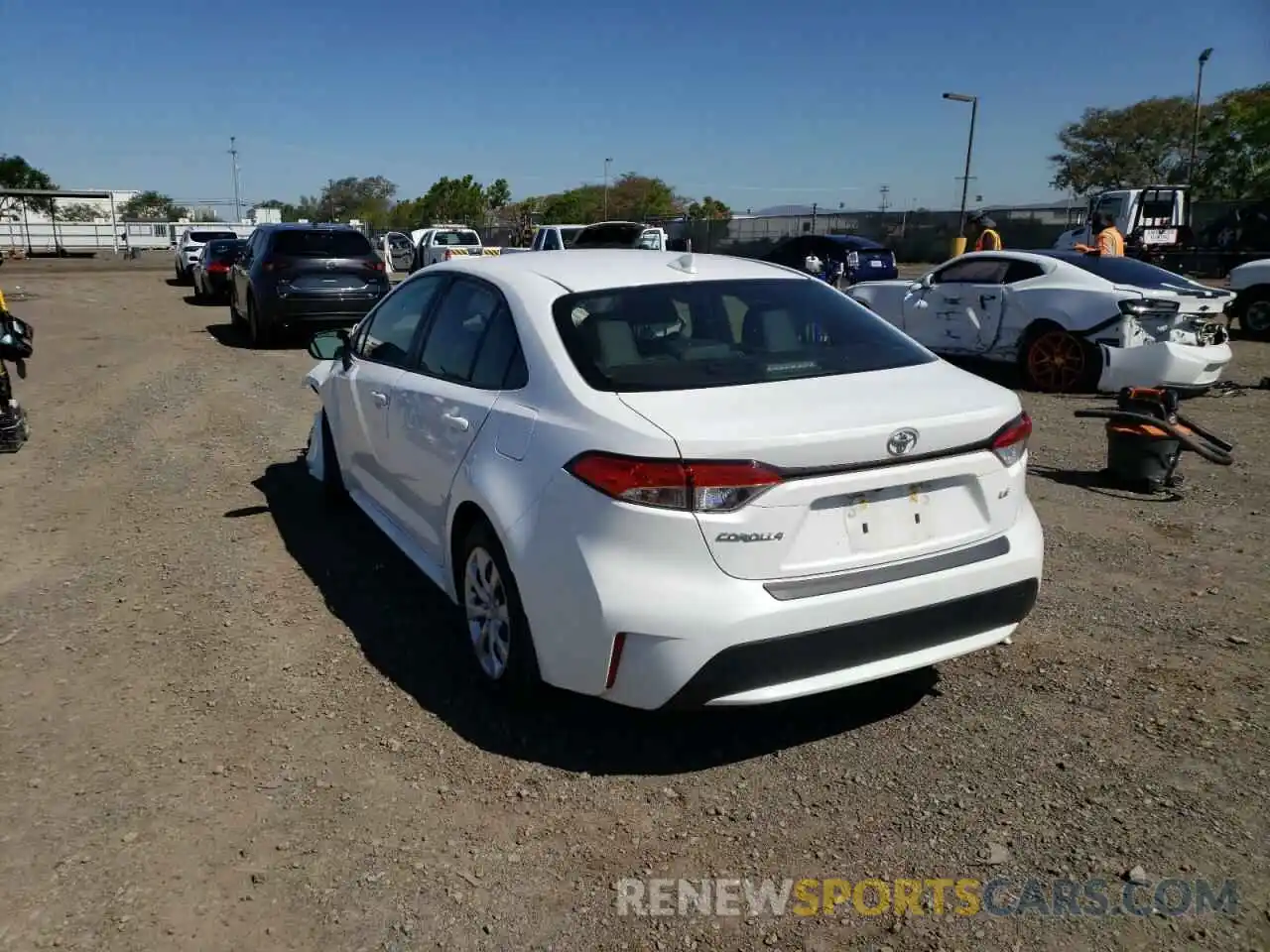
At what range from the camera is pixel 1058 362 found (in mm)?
10164

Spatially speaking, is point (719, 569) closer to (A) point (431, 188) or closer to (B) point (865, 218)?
(B) point (865, 218)

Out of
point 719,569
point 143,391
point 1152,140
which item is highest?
point 1152,140

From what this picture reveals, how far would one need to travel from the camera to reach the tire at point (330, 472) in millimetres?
5918

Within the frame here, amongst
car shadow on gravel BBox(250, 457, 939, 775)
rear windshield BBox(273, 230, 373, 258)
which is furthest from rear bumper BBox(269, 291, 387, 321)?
car shadow on gravel BBox(250, 457, 939, 775)

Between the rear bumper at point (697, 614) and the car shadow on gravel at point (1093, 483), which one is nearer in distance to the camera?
the rear bumper at point (697, 614)

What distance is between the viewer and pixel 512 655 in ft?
11.3

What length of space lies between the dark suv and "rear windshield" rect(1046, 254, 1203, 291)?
8730 mm

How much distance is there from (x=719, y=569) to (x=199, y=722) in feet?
6.76

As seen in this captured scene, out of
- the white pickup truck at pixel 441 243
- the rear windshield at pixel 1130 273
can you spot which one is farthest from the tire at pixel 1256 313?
the white pickup truck at pixel 441 243

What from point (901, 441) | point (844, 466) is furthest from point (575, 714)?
point (901, 441)

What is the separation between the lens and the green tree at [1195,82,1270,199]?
4631 cm

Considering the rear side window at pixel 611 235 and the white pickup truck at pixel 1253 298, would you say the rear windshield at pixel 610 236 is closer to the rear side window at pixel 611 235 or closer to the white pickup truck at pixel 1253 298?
the rear side window at pixel 611 235

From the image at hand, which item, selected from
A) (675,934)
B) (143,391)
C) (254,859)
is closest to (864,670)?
(675,934)

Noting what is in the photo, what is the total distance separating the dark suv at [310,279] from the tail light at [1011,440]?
38.2 ft
